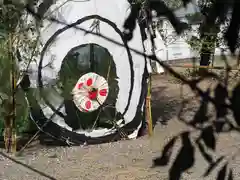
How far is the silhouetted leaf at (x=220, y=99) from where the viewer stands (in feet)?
2.31

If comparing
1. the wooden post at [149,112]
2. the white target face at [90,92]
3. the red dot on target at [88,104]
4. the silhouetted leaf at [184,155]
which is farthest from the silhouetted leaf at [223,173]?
the wooden post at [149,112]

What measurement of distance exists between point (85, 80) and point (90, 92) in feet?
0.57

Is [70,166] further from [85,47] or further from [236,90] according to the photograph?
[236,90]

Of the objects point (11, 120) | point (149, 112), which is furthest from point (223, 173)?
point (149, 112)

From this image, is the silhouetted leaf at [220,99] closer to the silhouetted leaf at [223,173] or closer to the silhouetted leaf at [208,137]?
the silhouetted leaf at [208,137]

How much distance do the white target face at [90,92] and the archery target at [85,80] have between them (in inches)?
0.5

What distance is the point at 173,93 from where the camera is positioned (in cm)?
954

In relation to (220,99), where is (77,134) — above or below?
below

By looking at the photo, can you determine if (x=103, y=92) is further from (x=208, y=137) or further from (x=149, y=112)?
(x=208, y=137)

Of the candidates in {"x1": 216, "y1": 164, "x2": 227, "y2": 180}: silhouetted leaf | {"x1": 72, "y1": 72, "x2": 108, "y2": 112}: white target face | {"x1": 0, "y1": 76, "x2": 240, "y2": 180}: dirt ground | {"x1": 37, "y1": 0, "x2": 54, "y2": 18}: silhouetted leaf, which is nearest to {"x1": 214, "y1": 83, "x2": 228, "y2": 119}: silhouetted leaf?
{"x1": 216, "y1": 164, "x2": 227, "y2": 180}: silhouetted leaf

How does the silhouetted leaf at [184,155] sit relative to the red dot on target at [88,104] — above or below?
above

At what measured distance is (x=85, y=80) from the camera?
5.11 m

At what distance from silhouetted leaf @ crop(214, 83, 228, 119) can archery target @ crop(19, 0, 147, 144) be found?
150 inches

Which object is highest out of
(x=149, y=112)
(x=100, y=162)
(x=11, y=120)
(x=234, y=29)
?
(x=234, y=29)
